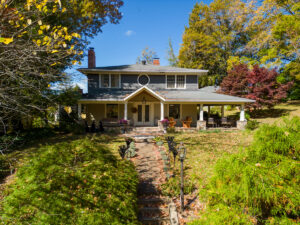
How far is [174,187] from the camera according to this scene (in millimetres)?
5430

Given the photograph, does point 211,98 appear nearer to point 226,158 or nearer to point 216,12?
point 226,158

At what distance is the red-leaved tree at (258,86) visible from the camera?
19083 mm

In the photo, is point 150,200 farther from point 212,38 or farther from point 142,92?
point 212,38

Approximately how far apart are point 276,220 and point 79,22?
58.5 feet

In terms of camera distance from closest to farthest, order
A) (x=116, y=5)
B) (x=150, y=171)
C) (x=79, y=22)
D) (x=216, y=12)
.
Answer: (x=150, y=171), (x=79, y=22), (x=116, y=5), (x=216, y=12)

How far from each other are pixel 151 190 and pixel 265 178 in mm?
4190

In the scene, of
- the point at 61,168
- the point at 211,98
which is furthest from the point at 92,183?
the point at 211,98


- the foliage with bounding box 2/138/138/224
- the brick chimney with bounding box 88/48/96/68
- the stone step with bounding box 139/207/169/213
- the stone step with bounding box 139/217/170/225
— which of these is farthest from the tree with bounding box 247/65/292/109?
the foliage with bounding box 2/138/138/224

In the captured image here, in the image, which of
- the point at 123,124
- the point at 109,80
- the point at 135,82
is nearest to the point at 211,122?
the point at 123,124

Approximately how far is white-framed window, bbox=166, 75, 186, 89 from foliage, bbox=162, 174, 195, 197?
42.6 ft

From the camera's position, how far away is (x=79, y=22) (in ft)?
47.8

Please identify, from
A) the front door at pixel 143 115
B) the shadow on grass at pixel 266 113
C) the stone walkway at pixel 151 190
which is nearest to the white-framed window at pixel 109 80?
the front door at pixel 143 115

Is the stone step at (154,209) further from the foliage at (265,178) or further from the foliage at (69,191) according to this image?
the foliage at (265,178)

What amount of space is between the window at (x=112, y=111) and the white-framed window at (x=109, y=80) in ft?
7.55
